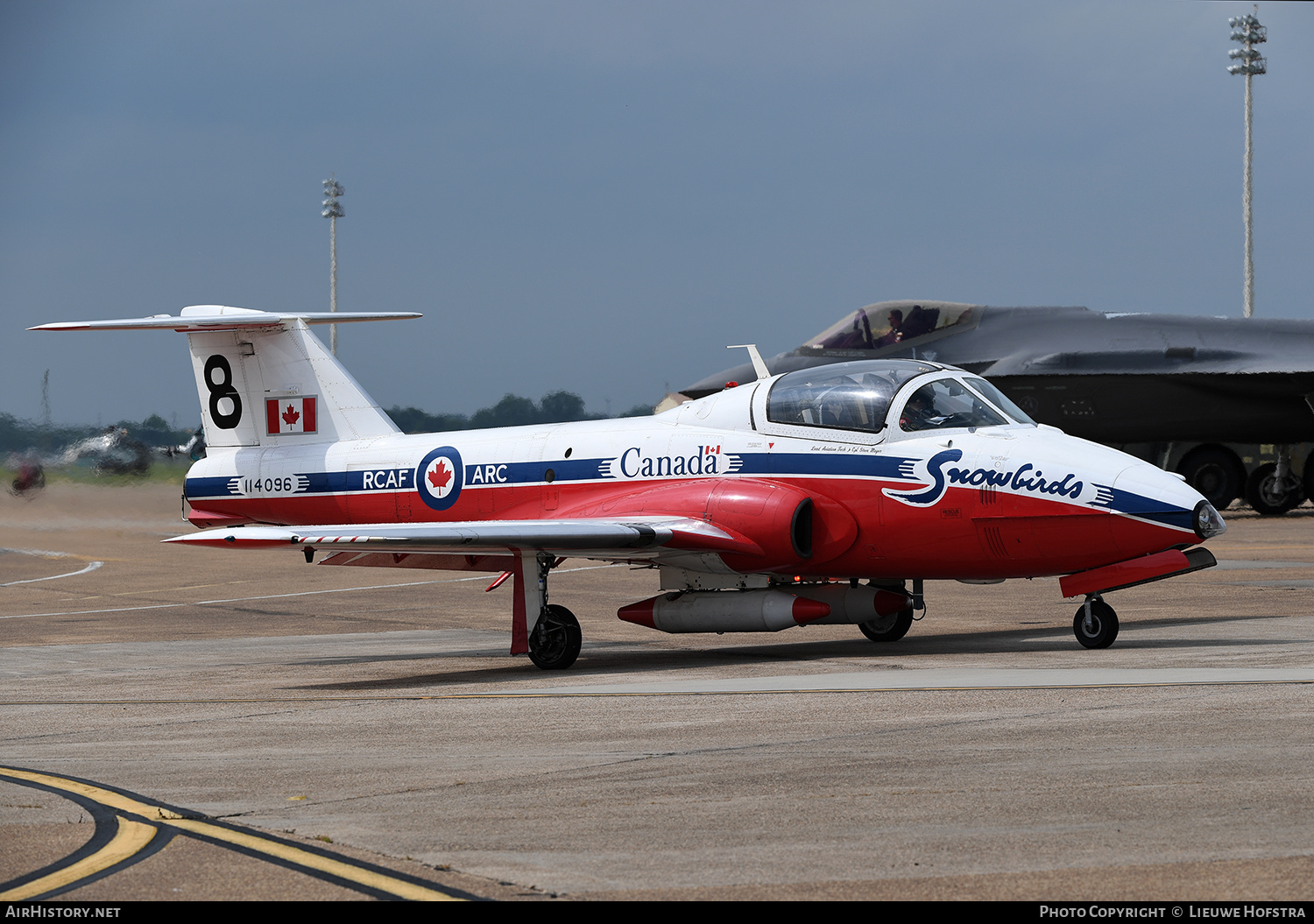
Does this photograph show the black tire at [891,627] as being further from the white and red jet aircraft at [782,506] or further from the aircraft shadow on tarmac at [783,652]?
the aircraft shadow on tarmac at [783,652]

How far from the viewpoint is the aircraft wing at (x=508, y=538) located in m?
13.1

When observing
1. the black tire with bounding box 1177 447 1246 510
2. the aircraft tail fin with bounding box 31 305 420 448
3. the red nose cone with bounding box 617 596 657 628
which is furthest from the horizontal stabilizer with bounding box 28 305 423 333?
the black tire with bounding box 1177 447 1246 510

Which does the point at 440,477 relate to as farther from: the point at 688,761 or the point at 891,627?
the point at 688,761

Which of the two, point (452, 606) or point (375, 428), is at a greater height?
point (375, 428)

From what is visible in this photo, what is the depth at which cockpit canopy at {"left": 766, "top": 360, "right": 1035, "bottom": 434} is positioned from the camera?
14109mm

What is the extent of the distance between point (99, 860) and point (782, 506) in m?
8.64

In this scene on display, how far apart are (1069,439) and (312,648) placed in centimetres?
844

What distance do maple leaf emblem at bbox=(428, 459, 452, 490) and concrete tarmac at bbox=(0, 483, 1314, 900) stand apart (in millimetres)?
1801

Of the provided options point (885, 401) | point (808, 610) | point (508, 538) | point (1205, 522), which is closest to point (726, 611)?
point (808, 610)

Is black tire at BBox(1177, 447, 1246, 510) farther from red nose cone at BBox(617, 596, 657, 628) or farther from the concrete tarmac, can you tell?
red nose cone at BBox(617, 596, 657, 628)

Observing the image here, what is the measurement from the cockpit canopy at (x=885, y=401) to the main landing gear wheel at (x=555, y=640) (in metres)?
2.80

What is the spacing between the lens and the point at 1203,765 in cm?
780
